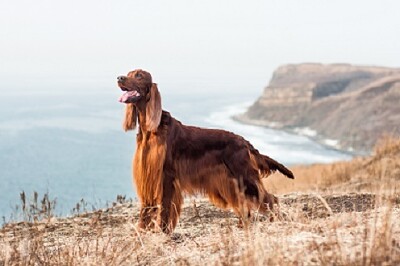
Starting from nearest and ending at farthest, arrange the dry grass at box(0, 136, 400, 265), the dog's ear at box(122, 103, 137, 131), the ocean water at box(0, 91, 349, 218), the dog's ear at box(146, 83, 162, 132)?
the dry grass at box(0, 136, 400, 265) < the dog's ear at box(146, 83, 162, 132) < the dog's ear at box(122, 103, 137, 131) < the ocean water at box(0, 91, 349, 218)

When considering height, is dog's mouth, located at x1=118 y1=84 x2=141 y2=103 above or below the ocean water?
above

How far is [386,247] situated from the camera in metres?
4.16

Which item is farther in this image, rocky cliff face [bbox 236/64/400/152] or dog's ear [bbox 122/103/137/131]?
rocky cliff face [bbox 236/64/400/152]

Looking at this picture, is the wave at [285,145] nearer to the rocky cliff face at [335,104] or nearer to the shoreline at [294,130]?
the shoreline at [294,130]

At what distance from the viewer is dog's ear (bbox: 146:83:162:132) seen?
6617 mm

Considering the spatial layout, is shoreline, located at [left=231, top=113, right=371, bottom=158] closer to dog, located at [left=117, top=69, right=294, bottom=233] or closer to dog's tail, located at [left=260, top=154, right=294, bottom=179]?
dog's tail, located at [left=260, top=154, right=294, bottom=179]

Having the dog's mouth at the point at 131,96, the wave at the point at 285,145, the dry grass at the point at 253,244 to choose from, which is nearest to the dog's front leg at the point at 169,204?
the dry grass at the point at 253,244

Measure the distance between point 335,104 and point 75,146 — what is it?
152ft

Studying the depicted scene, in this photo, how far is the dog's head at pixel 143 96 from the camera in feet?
21.7

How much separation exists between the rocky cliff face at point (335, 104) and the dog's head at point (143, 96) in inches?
2123

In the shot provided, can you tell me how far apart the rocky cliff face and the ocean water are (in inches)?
141

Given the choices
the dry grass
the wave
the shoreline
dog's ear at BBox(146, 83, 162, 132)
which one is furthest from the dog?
the shoreline

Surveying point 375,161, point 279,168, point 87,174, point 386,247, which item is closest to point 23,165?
point 87,174

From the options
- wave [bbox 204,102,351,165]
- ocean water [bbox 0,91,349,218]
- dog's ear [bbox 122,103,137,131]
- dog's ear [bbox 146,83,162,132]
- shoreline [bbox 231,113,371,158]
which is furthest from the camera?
shoreline [bbox 231,113,371,158]
